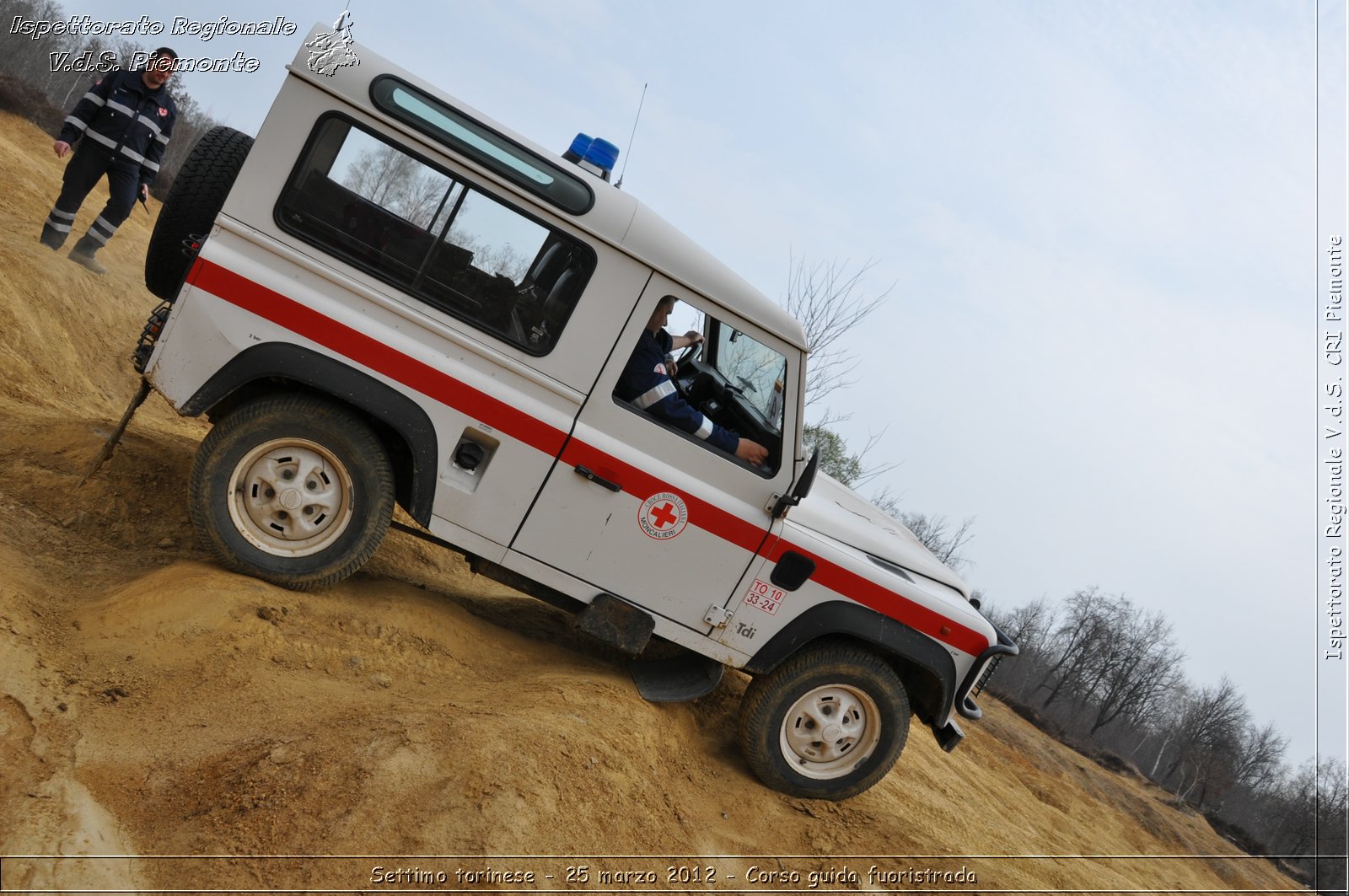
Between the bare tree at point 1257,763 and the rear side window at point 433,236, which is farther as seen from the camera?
the bare tree at point 1257,763

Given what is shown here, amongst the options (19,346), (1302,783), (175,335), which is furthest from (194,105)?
(1302,783)

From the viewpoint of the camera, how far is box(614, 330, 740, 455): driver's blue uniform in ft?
14.9

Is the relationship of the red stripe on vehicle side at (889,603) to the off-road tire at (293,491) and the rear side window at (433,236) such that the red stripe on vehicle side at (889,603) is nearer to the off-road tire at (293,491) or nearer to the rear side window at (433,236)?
the rear side window at (433,236)

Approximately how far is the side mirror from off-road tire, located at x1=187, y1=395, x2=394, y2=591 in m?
1.88

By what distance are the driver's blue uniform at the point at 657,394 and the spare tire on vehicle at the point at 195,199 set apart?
6.85 ft

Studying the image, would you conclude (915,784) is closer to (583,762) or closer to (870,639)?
(870,639)

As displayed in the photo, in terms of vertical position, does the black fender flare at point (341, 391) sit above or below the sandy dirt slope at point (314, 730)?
above

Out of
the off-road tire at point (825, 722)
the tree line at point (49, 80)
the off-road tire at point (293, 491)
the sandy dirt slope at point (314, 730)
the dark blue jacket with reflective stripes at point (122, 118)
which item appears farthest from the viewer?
the tree line at point (49, 80)

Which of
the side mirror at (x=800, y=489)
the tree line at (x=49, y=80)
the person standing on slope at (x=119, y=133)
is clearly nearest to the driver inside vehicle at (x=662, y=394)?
the side mirror at (x=800, y=489)

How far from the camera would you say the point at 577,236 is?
438 centimetres

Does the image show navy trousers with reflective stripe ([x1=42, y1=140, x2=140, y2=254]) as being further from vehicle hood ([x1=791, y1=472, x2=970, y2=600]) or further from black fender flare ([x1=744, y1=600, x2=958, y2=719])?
black fender flare ([x1=744, y1=600, x2=958, y2=719])

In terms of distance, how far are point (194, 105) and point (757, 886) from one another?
46813 mm

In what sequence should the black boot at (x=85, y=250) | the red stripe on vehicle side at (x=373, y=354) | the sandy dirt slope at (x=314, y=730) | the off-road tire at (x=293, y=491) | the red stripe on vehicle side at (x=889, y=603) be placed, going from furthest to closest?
the black boot at (x=85, y=250), the red stripe on vehicle side at (x=889, y=603), the off-road tire at (x=293, y=491), the red stripe on vehicle side at (x=373, y=354), the sandy dirt slope at (x=314, y=730)

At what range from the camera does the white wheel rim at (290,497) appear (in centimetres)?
436
